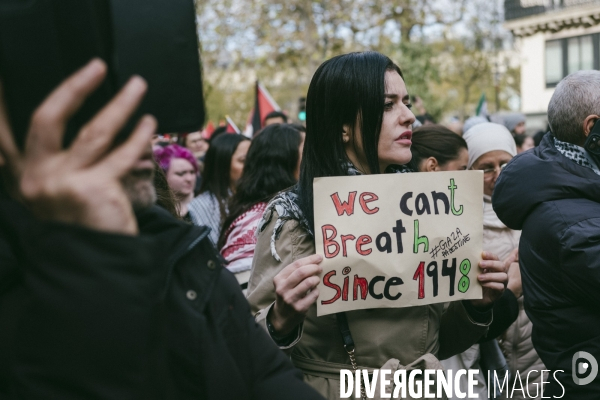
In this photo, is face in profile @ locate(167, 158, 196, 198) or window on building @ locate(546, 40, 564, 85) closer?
face in profile @ locate(167, 158, 196, 198)

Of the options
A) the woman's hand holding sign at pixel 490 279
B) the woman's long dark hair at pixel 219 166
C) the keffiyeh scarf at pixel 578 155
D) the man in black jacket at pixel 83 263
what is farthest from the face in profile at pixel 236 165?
the man in black jacket at pixel 83 263

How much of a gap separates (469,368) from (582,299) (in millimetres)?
1030

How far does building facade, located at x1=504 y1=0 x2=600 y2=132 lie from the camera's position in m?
29.8

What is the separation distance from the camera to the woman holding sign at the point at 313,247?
225 centimetres

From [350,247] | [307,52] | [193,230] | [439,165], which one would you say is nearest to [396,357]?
[350,247]

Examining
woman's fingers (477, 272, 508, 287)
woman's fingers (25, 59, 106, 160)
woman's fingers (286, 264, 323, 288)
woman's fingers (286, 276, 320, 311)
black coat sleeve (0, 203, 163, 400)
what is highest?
woman's fingers (25, 59, 106, 160)

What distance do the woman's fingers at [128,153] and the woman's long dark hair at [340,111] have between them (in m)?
1.27

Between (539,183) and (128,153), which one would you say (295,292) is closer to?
(128,153)

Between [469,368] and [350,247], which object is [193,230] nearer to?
[350,247]

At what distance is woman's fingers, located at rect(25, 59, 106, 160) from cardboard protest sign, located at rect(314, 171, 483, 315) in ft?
4.12

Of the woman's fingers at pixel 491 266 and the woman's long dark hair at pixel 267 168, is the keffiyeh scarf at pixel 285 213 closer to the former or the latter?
the woman's fingers at pixel 491 266

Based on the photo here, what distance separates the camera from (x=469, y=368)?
3578mm

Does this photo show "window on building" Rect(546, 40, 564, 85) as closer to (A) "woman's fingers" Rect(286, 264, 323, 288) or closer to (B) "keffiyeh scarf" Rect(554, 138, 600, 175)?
(B) "keffiyeh scarf" Rect(554, 138, 600, 175)

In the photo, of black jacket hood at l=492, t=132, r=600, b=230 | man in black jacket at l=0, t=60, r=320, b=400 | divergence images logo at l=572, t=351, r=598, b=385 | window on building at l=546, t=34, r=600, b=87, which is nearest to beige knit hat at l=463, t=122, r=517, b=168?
black jacket hood at l=492, t=132, r=600, b=230
